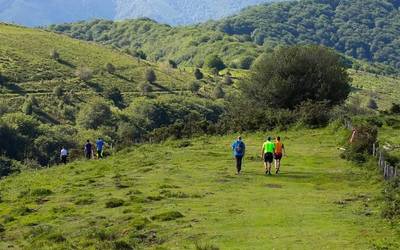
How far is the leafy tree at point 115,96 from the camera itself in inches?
5487

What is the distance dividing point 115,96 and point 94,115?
788 inches

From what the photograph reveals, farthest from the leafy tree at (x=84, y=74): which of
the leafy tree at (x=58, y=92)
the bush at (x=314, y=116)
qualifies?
the bush at (x=314, y=116)

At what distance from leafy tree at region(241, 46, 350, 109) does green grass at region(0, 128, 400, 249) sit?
27.0 meters

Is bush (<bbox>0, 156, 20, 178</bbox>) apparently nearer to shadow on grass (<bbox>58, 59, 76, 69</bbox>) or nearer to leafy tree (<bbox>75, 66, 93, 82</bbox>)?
leafy tree (<bbox>75, 66, 93, 82</bbox>)

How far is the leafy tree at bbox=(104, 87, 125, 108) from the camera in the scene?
139m

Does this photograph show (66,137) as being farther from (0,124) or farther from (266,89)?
(266,89)

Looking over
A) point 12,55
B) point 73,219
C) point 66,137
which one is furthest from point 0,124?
point 73,219

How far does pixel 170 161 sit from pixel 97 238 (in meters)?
21.4

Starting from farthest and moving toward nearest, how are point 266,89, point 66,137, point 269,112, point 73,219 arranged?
point 66,137 < point 266,89 < point 269,112 < point 73,219

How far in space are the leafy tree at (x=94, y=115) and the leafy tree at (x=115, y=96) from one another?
10699 millimetres

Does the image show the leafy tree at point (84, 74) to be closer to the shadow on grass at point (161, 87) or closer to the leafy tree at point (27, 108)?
the shadow on grass at point (161, 87)

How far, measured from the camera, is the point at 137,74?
166375 millimetres

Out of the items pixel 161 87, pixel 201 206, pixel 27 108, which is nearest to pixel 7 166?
pixel 27 108

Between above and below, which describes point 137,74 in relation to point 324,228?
above
